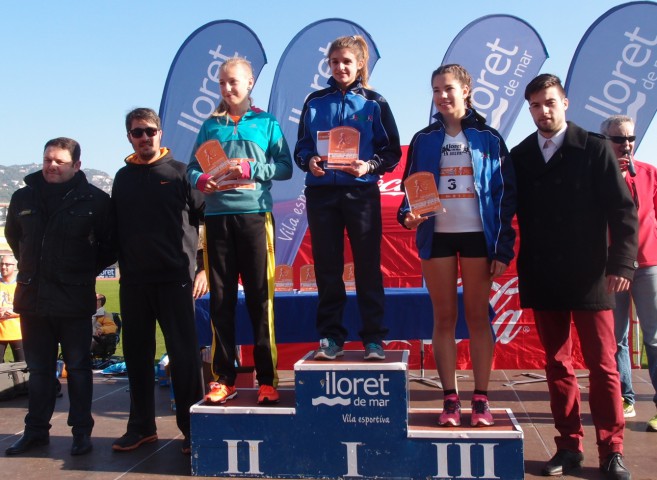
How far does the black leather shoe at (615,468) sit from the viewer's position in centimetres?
303

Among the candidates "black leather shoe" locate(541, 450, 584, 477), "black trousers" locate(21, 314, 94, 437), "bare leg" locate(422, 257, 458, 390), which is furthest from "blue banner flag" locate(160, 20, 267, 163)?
"black leather shoe" locate(541, 450, 584, 477)

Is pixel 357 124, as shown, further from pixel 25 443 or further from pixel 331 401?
pixel 25 443

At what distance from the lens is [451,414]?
3.17 m

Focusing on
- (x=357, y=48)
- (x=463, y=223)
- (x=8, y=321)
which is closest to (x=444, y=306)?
(x=463, y=223)

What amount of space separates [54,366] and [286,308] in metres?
1.78

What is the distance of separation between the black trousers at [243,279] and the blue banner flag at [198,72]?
12.0ft

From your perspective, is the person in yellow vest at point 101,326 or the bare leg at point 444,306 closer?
the bare leg at point 444,306

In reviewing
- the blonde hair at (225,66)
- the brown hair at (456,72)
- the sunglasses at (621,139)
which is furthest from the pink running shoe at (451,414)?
the sunglasses at (621,139)

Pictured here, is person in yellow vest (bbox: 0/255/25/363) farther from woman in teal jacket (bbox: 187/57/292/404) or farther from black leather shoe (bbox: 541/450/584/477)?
black leather shoe (bbox: 541/450/584/477)

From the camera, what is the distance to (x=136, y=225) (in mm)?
3664

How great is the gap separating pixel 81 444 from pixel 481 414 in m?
2.36

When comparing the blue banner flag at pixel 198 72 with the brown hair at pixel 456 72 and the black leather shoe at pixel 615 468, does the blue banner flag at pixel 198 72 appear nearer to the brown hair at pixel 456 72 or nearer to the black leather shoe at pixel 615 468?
the brown hair at pixel 456 72

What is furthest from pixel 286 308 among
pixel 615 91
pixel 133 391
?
pixel 615 91

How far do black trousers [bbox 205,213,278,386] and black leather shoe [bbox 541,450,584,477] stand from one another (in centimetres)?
149
